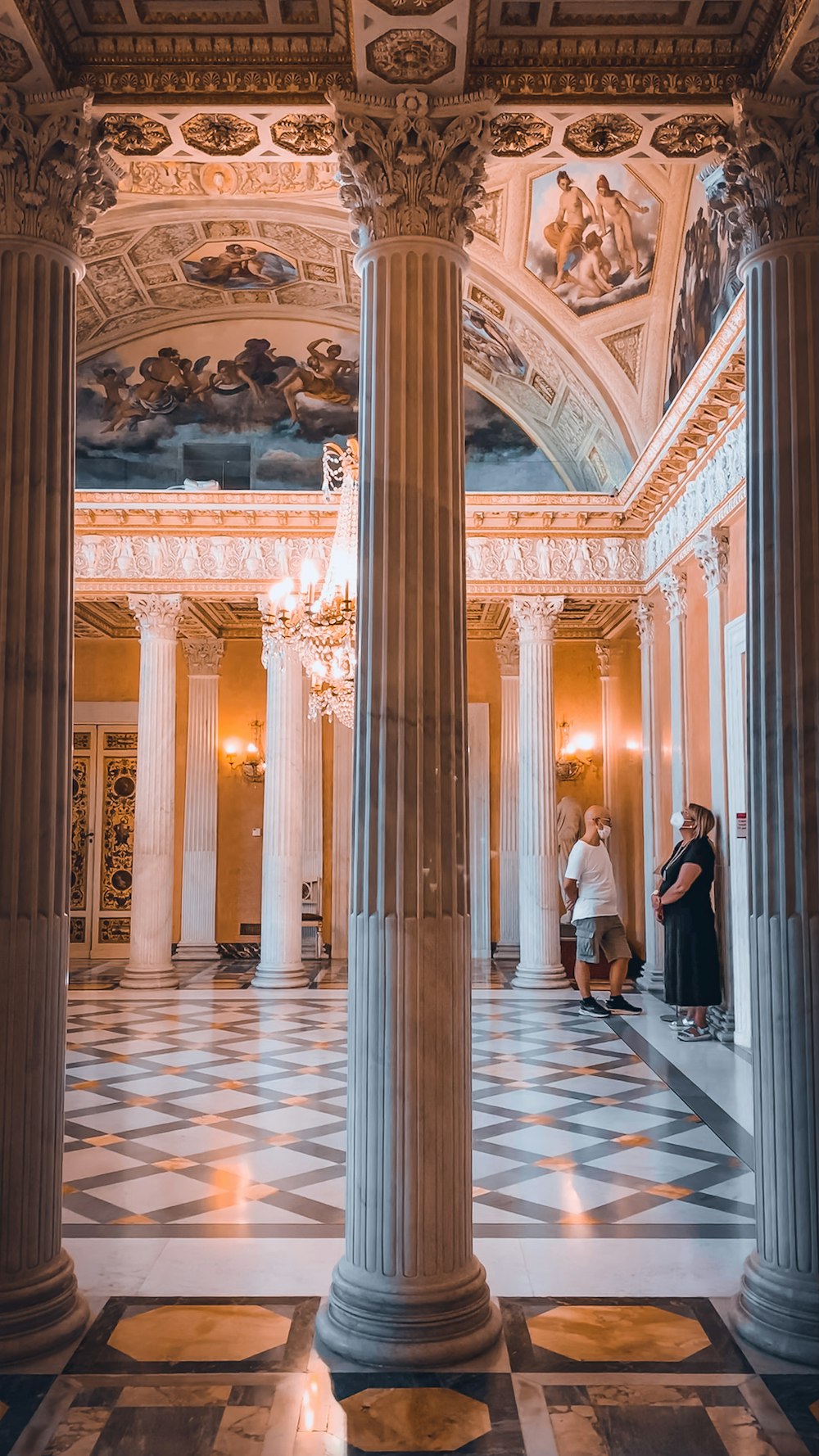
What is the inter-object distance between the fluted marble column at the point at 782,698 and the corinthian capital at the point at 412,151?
110cm

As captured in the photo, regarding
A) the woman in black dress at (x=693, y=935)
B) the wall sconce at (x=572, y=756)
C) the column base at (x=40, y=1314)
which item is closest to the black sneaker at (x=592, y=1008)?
the woman in black dress at (x=693, y=935)

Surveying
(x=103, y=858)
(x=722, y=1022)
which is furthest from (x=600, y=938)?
(x=103, y=858)

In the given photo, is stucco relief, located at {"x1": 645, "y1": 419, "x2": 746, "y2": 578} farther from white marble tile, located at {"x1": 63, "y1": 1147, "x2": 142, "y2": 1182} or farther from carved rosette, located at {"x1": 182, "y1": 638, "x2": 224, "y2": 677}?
carved rosette, located at {"x1": 182, "y1": 638, "x2": 224, "y2": 677}

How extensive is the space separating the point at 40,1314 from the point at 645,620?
40.5 feet

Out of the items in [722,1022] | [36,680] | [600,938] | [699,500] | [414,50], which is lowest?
[722,1022]

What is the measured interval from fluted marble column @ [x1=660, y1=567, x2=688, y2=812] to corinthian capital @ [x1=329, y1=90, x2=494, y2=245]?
29.1ft

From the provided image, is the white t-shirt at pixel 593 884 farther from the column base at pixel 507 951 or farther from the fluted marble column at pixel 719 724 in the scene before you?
the column base at pixel 507 951

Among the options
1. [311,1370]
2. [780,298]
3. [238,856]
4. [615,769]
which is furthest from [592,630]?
[311,1370]

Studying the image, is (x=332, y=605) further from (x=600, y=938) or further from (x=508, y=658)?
(x=508, y=658)

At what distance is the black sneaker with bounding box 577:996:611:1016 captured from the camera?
12.0 metres

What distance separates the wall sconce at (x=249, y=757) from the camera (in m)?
18.7

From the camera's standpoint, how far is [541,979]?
1446 cm

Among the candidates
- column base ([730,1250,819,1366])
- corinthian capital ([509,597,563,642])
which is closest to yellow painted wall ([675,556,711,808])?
corinthian capital ([509,597,563,642])

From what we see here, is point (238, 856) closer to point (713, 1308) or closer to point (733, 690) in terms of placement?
point (733, 690)
